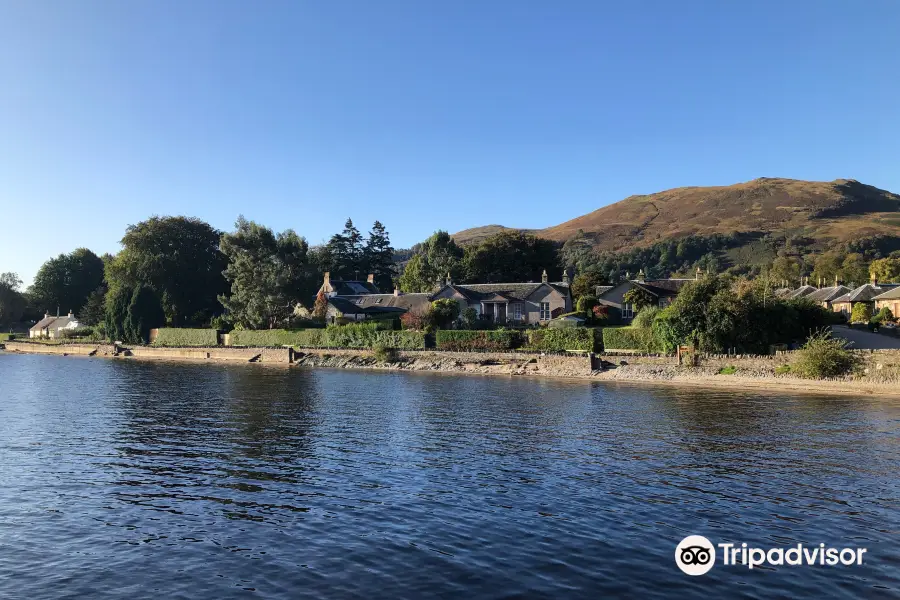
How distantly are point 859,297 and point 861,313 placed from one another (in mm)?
7949

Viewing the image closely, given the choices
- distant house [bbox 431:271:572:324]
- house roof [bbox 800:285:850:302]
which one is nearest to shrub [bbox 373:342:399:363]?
distant house [bbox 431:271:572:324]

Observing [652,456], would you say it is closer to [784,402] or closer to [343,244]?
[784,402]

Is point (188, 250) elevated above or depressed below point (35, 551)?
above

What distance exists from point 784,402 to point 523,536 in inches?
1167

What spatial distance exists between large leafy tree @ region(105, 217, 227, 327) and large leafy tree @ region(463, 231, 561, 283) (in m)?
41.6

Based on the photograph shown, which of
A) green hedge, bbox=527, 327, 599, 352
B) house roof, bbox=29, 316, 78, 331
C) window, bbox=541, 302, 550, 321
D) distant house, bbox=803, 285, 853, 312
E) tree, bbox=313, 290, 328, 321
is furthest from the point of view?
house roof, bbox=29, 316, 78, 331

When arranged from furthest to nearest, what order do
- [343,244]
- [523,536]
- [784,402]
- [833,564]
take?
[343,244], [784,402], [523,536], [833,564]

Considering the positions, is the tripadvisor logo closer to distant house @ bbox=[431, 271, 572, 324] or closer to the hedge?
the hedge

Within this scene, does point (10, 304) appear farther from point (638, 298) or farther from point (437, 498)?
point (437, 498)

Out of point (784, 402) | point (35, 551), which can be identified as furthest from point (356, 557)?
point (784, 402)

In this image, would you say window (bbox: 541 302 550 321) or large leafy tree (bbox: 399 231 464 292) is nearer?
window (bbox: 541 302 550 321)

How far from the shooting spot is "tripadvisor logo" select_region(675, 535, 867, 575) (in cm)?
1477

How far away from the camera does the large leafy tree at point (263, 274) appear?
3346 inches

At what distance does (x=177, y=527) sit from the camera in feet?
56.7
